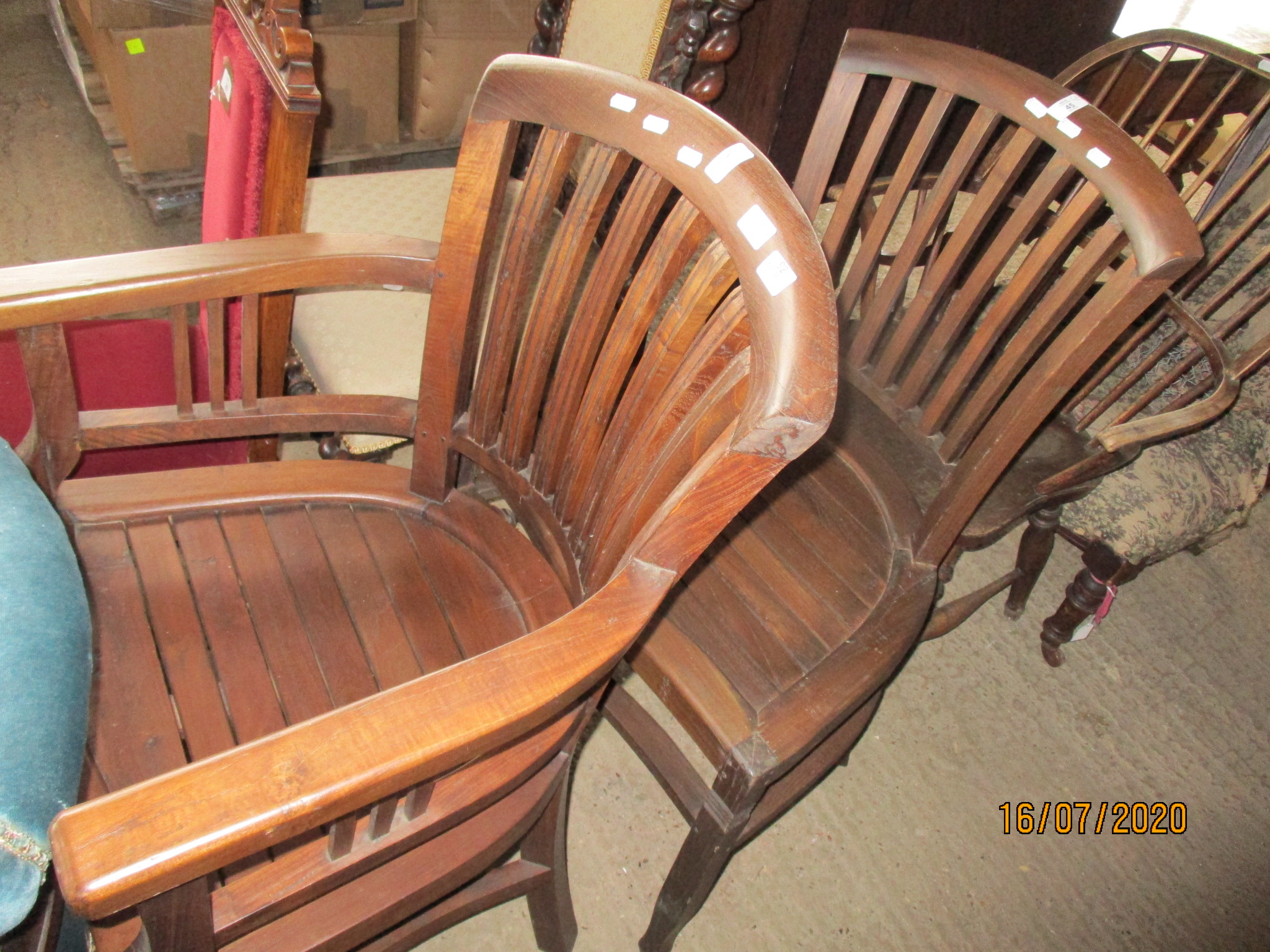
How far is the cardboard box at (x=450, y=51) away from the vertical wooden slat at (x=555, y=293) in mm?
1645

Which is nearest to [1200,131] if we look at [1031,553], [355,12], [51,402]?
[1031,553]

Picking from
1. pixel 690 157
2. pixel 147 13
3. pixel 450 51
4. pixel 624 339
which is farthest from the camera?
pixel 450 51

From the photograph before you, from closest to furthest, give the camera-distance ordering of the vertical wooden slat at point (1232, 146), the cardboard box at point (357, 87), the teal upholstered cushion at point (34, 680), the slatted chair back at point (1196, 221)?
the teal upholstered cushion at point (34, 680), the slatted chair back at point (1196, 221), the vertical wooden slat at point (1232, 146), the cardboard box at point (357, 87)

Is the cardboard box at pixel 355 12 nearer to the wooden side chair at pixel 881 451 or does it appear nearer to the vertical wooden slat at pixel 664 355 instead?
the wooden side chair at pixel 881 451

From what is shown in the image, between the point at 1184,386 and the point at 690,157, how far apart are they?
1.41 m

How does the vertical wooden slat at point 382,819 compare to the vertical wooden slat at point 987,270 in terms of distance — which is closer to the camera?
the vertical wooden slat at point 382,819

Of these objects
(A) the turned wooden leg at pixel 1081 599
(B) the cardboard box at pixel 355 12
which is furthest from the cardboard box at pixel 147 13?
(A) the turned wooden leg at pixel 1081 599

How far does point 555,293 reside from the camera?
89 centimetres

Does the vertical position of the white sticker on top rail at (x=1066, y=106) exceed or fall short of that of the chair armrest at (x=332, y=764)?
it exceeds it

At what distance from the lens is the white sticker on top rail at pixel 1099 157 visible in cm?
93

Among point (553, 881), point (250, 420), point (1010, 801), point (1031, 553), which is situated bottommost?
point (1010, 801)

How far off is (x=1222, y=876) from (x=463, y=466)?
1.62 metres

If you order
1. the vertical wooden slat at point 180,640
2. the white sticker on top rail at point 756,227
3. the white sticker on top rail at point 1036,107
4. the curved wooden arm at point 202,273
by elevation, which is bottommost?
the vertical wooden slat at point 180,640
